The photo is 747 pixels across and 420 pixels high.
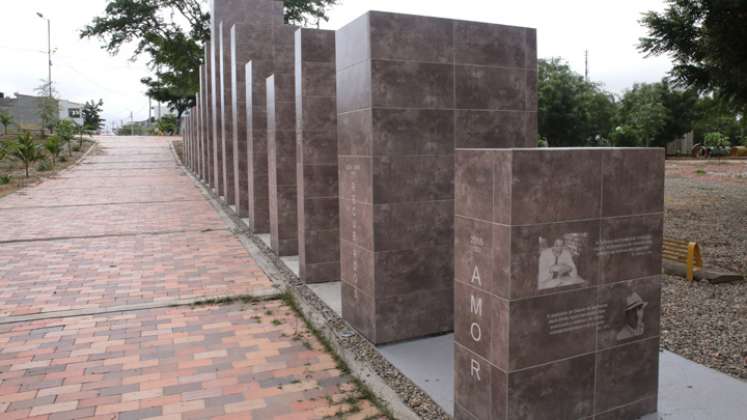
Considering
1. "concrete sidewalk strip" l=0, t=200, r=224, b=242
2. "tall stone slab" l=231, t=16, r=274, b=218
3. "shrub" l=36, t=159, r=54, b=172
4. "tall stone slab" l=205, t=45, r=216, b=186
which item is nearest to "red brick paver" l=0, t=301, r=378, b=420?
"concrete sidewalk strip" l=0, t=200, r=224, b=242

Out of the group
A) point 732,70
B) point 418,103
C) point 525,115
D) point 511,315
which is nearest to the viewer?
point 511,315

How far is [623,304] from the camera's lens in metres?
3.79

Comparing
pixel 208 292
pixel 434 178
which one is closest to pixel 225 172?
pixel 208 292

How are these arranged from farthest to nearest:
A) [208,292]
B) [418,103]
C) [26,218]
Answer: [26,218] → [208,292] → [418,103]

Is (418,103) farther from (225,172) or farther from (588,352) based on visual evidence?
(225,172)

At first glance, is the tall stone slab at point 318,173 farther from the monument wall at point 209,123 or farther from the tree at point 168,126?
the tree at point 168,126

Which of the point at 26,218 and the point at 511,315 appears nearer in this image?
the point at 511,315

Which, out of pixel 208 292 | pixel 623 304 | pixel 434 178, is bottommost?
pixel 208 292

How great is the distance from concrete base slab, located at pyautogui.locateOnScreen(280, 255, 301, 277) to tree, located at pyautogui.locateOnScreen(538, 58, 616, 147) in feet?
103

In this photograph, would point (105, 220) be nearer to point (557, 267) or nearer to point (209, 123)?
point (209, 123)

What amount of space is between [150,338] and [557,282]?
4031mm

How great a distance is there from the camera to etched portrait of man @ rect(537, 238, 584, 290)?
3447mm

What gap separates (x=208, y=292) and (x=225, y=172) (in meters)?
9.33

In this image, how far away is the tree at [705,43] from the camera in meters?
10.4
